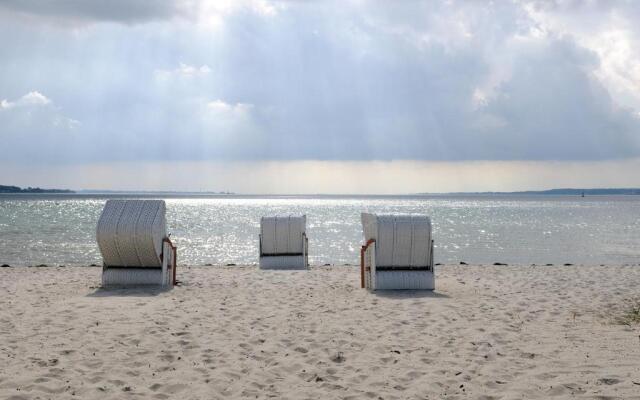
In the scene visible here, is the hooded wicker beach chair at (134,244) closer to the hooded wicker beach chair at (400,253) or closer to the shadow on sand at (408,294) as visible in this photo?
the hooded wicker beach chair at (400,253)

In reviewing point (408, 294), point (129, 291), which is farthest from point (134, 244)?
point (408, 294)

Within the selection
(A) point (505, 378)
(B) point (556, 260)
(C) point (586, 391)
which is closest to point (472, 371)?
(A) point (505, 378)

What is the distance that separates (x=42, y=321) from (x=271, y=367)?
398 centimetres

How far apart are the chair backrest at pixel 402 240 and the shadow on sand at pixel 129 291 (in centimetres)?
454

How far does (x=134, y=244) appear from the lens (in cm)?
1162

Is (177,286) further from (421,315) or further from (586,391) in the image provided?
(586,391)

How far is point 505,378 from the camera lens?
19.2ft

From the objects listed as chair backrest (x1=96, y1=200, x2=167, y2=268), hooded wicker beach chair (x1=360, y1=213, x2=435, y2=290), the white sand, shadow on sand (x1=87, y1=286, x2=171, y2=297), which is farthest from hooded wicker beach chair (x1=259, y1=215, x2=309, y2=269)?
shadow on sand (x1=87, y1=286, x2=171, y2=297)

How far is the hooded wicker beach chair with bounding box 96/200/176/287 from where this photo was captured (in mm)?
11445

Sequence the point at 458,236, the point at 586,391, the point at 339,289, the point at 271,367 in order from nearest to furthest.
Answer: the point at 586,391, the point at 271,367, the point at 339,289, the point at 458,236

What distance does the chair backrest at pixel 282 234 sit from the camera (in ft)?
52.5

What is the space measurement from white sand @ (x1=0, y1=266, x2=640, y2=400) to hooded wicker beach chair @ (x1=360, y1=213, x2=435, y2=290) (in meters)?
0.51

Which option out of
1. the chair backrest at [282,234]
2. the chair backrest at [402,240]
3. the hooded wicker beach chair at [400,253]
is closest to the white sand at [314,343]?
→ the hooded wicker beach chair at [400,253]

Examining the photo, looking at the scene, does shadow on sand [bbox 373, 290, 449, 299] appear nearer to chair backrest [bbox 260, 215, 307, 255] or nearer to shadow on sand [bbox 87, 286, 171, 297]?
shadow on sand [bbox 87, 286, 171, 297]
